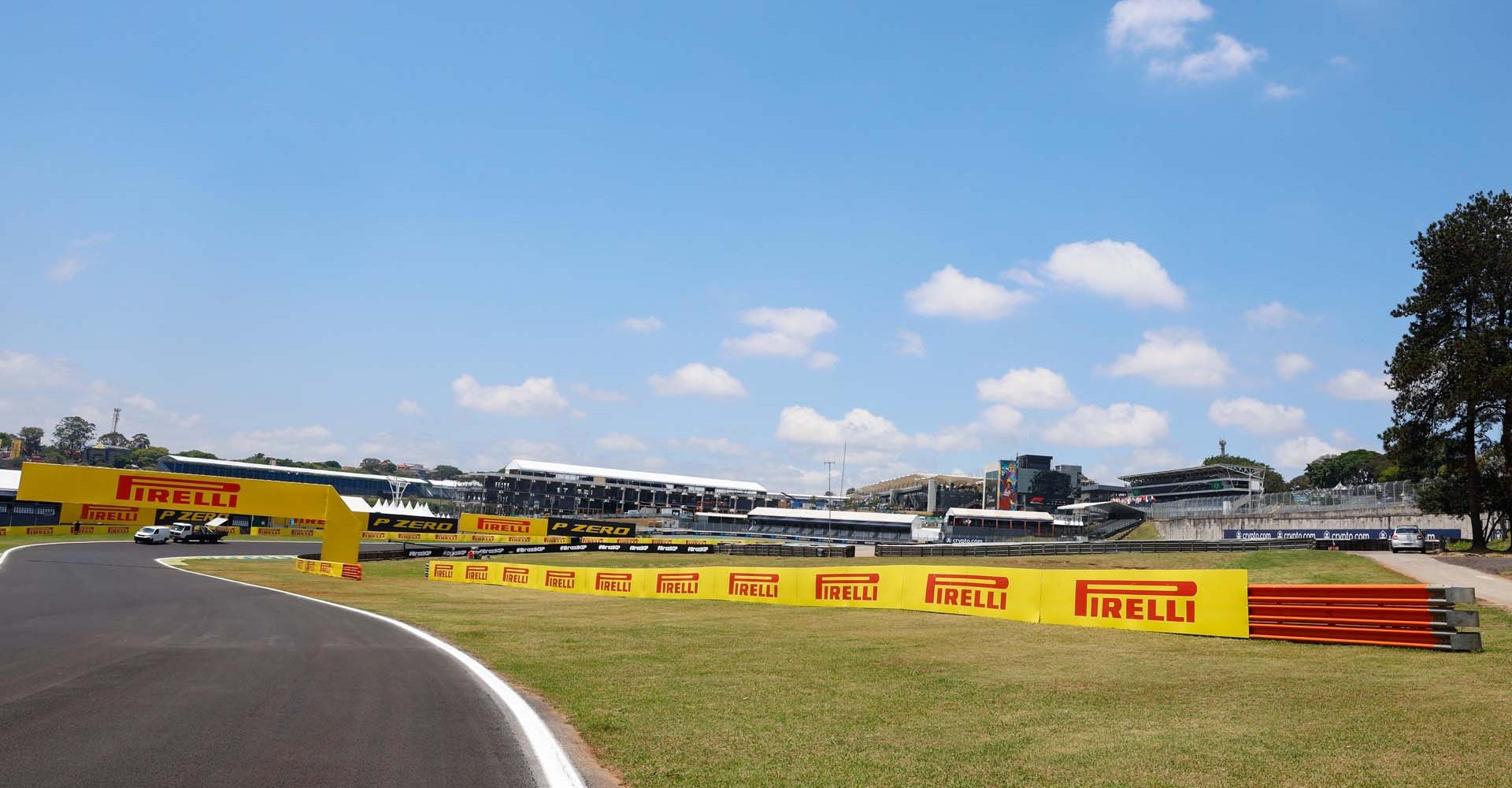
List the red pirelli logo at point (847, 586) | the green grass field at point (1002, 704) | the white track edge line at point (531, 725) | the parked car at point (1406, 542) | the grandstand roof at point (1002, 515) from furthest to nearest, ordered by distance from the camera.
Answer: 1. the grandstand roof at point (1002, 515)
2. the parked car at point (1406, 542)
3. the red pirelli logo at point (847, 586)
4. the green grass field at point (1002, 704)
5. the white track edge line at point (531, 725)

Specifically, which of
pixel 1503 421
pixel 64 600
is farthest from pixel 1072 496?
pixel 64 600

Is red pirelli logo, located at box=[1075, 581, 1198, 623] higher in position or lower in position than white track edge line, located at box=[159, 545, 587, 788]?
higher

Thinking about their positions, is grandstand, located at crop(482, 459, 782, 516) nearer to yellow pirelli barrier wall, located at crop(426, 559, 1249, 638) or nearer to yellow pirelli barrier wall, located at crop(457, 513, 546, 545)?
yellow pirelli barrier wall, located at crop(457, 513, 546, 545)

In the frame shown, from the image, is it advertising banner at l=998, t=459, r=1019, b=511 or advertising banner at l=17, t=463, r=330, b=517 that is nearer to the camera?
advertising banner at l=17, t=463, r=330, b=517

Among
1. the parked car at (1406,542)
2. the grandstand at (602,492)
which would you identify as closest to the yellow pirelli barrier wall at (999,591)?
the parked car at (1406,542)

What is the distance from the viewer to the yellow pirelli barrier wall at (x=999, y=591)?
57.5ft

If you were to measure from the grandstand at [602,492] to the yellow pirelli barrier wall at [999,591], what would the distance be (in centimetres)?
11455

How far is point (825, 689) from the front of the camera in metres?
11.7

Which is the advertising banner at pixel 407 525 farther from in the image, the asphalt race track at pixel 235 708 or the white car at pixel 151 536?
the asphalt race track at pixel 235 708

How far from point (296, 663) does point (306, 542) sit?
7885 cm

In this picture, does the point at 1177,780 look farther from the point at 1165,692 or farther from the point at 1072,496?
the point at 1072,496

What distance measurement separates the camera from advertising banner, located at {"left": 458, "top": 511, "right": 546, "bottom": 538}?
281 ft

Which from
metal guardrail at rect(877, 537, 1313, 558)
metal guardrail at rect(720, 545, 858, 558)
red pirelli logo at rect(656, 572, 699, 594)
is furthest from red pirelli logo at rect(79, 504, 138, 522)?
metal guardrail at rect(877, 537, 1313, 558)

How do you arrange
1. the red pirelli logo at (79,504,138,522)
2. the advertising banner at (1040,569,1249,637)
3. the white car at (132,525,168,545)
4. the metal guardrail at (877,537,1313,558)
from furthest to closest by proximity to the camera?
the red pirelli logo at (79,504,138,522) → the white car at (132,525,168,545) → the metal guardrail at (877,537,1313,558) → the advertising banner at (1040,569,1249,637)
